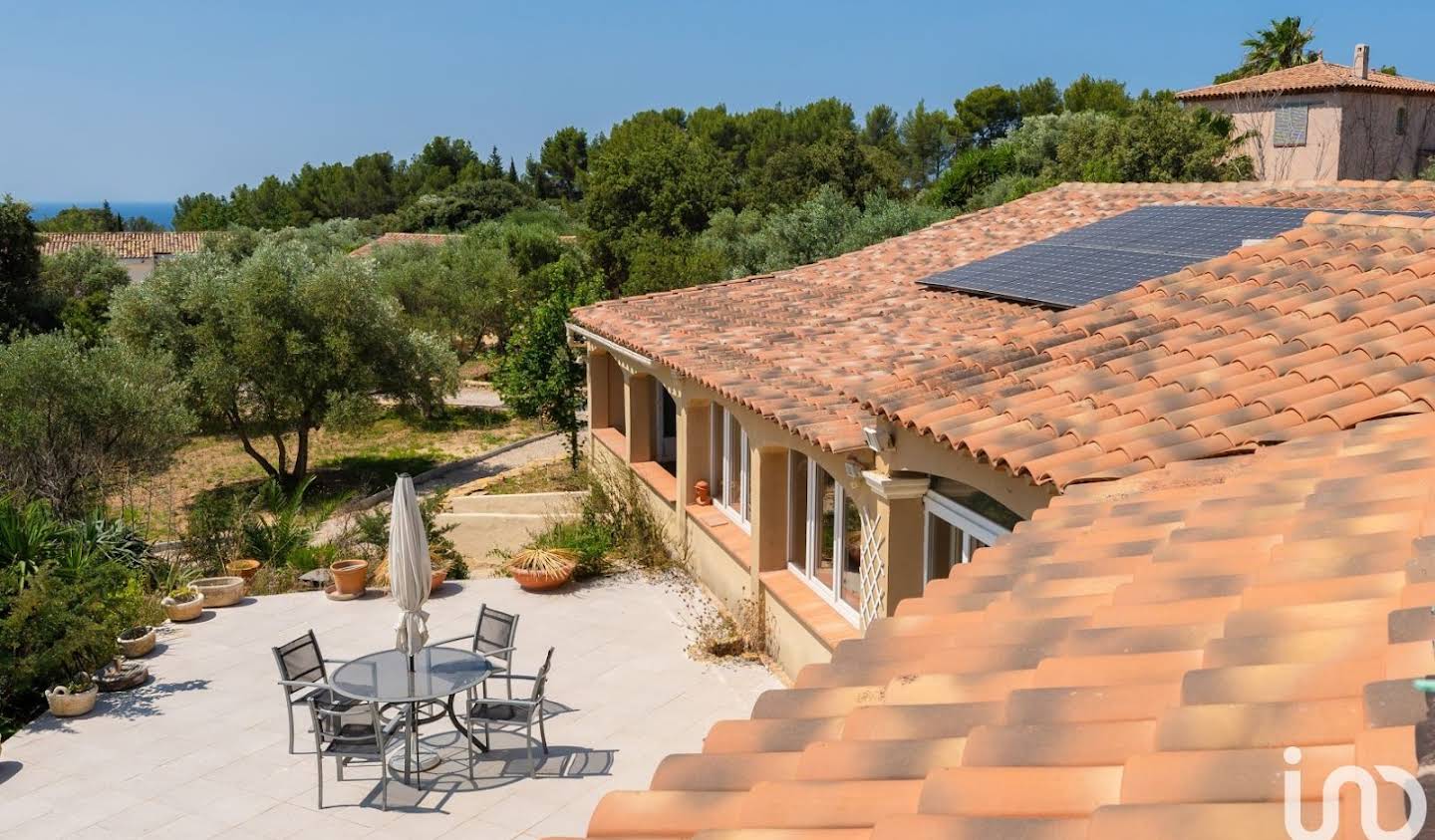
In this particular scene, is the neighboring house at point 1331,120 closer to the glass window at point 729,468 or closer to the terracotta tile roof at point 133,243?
the glass window at point 729,468

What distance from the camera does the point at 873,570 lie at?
11.8 m

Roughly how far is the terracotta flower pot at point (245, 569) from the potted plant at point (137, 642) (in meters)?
3.06

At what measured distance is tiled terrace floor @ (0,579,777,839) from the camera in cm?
1063

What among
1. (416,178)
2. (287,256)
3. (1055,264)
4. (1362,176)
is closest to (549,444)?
(287,256)

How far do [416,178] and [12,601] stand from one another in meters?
97.7

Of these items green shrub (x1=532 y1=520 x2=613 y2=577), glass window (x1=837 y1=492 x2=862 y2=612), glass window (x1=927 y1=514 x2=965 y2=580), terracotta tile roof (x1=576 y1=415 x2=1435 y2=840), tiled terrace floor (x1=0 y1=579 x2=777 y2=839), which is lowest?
tiled terrace floor (x1=0 y1=579 x2=777 y2=839)

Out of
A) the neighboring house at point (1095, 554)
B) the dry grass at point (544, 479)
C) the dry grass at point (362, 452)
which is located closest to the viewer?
the neighboring house at point (1095, 554)

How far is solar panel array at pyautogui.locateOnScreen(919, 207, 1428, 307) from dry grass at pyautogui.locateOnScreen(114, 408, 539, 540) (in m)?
17.1

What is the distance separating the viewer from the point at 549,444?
1331 inches

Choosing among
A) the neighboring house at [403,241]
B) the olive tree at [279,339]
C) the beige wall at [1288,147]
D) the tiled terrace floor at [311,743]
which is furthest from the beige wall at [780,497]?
the neighboring house at [403,241]

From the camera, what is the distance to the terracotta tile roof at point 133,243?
68875 millimetres

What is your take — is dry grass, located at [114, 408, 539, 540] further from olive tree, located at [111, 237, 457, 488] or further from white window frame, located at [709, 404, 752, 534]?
white window frame, located at [709, 404, 752, 534]

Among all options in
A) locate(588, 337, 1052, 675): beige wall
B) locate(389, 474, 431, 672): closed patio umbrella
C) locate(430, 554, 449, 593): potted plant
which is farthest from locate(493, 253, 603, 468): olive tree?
locate(389, 474, 431, 672): closed patio umbrella

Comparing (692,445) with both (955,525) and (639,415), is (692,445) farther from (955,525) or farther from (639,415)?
(955,525)
